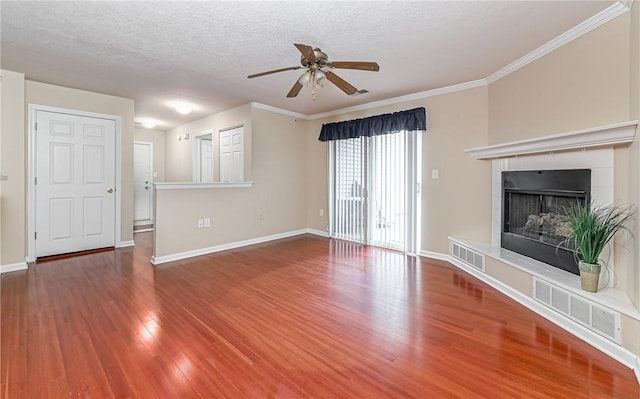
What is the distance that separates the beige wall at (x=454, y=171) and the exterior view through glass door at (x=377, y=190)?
0.20m

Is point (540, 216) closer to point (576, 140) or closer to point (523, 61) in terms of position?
point (576, 140)

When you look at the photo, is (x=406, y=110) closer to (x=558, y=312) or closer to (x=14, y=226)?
(x=558, y=312)

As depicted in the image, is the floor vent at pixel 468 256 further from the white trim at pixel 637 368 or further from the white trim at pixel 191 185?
the white trim at pixel 191 185

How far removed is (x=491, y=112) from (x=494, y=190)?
0.99m

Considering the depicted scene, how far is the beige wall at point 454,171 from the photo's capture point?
143 inches

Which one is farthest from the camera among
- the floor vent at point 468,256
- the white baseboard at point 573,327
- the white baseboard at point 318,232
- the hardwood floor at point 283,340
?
the white baseboard at point 318,232

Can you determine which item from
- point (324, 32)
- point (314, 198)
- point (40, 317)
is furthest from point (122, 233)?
point (324, 32)

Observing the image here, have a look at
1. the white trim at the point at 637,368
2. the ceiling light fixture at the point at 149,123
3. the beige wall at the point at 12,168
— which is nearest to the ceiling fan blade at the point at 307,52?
the white trim at the point at 637,368

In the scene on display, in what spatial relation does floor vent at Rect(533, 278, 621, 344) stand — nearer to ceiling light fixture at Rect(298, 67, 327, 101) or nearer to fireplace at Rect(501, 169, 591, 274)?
fireplace at Rect(501, 169, 591, 274)

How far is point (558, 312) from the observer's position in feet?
7.30

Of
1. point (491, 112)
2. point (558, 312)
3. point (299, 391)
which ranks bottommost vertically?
point (299, 391)

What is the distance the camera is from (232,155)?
5.31 m

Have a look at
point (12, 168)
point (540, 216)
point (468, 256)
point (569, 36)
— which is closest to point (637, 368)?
point (540, 216)

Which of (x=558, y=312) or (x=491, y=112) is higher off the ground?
(x=491, y=112)
